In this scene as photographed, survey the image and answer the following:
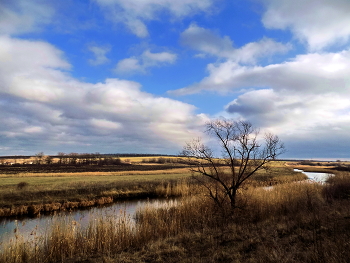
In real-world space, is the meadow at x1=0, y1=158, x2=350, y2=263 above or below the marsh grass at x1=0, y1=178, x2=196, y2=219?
above

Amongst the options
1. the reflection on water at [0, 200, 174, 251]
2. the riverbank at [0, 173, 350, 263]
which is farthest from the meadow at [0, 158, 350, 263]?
the reflection on water at [0, 200, 174, 251]

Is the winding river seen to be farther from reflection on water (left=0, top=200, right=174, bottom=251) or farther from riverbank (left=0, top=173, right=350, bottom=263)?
riverbank (left=0, top=173, right=350, bottom=263)

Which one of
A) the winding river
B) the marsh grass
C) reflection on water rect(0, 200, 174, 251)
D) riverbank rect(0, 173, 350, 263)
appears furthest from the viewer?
the marsh grass

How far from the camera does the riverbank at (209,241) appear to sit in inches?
251

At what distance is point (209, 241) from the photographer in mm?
8344

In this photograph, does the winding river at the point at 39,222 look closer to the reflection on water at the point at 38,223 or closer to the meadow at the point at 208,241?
the reflection on water at the point at 38,223

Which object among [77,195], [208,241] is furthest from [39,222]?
[208,241]

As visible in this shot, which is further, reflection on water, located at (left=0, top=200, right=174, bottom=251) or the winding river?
the winding river

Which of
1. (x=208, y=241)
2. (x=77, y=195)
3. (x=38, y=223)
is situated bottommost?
(x=38, y=223)

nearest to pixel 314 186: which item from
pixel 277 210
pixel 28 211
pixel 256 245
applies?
pixel 277 210

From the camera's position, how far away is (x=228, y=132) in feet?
38.9

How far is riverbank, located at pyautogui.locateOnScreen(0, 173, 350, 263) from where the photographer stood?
6.38 metres

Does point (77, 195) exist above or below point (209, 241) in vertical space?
below

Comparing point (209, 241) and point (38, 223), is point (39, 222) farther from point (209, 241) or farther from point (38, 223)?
point (209, 241)
